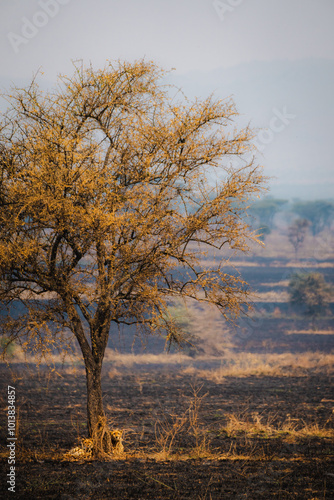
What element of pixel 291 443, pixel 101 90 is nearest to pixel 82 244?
pixel 101 90

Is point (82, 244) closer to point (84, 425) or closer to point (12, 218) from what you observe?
point (12, 218)

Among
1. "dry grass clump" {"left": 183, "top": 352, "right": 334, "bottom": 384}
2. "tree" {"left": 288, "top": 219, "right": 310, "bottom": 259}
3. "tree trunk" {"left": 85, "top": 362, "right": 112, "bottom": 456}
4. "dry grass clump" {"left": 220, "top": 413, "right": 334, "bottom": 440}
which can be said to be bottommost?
"dry grass clump" {"left": 183, "top": 352, "right": 334, "bottom": 384}

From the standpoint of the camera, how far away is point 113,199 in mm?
8312

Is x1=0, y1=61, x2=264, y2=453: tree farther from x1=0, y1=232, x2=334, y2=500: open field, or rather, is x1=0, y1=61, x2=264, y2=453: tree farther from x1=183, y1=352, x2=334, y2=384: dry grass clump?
x1=183, y1=352, x2=334, y2=384: dry grass clump

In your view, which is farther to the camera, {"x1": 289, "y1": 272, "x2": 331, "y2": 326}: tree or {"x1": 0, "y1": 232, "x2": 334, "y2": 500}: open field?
{"x1": 289, "y1": 272, "x2": 331, "y2": 326}: tree

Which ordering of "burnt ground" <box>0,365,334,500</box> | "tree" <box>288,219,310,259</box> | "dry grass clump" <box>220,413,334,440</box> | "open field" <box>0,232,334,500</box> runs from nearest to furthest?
"burnt ground" <box>0,365,334,500</box>, "open field" <box>0,232,334,500</box>, "dry grass clump" <box>220,413,334,440</box>, "tree" <box>288,219,310,259</box>

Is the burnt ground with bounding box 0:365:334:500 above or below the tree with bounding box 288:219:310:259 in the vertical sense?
below

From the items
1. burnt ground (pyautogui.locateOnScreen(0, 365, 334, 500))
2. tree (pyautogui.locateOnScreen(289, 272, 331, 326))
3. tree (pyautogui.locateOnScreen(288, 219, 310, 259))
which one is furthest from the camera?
tree (pyautogui.locateOnScreen(288, 219, 310, 259))

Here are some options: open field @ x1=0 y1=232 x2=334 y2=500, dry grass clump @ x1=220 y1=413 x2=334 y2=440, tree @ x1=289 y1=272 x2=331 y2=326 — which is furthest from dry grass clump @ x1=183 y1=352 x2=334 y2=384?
tree @ x1=289 y1=272 x2=331 y2=326

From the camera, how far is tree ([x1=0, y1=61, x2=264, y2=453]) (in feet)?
26.8

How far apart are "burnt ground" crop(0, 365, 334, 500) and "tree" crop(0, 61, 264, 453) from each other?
1.39 metres

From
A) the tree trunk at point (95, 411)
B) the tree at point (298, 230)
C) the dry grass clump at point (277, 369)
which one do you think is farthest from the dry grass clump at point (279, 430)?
the tree at point (298, 230)

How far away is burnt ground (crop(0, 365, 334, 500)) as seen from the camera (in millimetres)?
7113

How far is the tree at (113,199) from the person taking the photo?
8.18 metres
